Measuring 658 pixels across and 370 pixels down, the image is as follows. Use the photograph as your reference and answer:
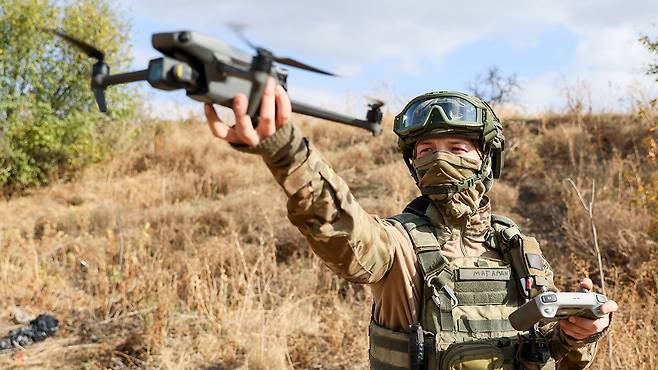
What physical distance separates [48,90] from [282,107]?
37.5 feet

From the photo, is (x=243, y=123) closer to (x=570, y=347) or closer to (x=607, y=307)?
(x=607, y=307)

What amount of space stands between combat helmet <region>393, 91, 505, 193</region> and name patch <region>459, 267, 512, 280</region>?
30 centimetres

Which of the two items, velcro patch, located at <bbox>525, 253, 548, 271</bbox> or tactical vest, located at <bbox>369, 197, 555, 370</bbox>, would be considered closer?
tactical vest, located at <bbox>369, 197, 555, 370</bbox>

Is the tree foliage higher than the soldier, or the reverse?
the tree foliage

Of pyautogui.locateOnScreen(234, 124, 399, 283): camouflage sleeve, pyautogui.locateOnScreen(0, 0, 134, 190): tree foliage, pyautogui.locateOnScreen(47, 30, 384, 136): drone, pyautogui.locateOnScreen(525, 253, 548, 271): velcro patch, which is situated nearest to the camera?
pyautogui.locateOnScreen(47, 30, 384, 136): drone

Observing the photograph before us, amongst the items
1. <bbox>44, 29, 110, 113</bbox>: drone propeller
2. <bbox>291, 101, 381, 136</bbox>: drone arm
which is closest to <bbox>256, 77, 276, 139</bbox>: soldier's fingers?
<bbox>291, 101, 381, 136</bbox>: drone arm

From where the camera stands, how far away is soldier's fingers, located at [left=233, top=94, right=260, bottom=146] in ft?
4.35

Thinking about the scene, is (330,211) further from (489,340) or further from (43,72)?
(43,72)

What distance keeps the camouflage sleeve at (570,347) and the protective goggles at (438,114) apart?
0.83 metres

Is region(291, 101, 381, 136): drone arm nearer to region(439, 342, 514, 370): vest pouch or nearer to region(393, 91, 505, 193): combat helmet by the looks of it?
region(393, 91, 505, 193): combat helmet

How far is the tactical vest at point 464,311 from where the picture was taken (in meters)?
2.10

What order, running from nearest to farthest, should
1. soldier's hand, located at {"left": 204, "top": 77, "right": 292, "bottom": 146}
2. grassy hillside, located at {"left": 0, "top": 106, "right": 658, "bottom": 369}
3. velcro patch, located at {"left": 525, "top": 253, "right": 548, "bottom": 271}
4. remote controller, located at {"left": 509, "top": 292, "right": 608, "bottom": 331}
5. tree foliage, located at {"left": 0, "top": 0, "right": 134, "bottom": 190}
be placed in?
soldier's hand, located at {"left": 204, "top": 77, "right": 292, "bottom": 146}, remote controller, located at {"left": 509, "top": 292, "right": 608, "bottom": 331}, velcro patch, located at {"left": 525, "top": 253, "right": 548, "bottom": 271}, grassy hillside, located at {"left": 0, "top": 106, "right": 658, "bottom": 369}, tree foliage, located at {"left": 0, "top": 0, "right": 134, "bottom": 190}

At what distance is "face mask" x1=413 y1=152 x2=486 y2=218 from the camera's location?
2238mm

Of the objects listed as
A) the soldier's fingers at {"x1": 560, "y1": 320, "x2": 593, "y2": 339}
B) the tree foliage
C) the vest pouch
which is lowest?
the vest pouch
